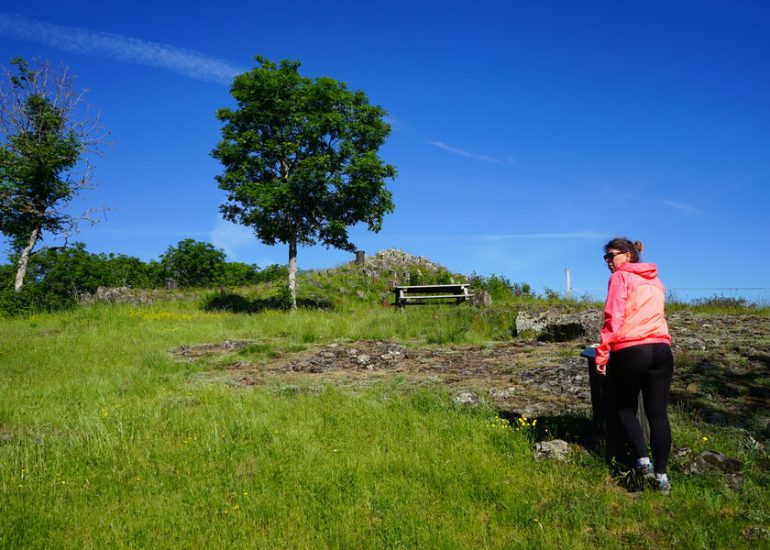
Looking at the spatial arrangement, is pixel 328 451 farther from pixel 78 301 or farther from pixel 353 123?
pixel 78 301

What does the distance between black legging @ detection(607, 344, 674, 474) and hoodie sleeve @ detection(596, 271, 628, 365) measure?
0.52 ft

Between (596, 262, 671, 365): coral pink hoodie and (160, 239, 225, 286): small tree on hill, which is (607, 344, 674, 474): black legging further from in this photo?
(160, 239, 225, 286): small tree on hill

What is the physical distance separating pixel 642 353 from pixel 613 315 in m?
0.42

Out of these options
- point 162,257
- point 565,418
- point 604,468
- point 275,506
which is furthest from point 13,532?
point 162,257

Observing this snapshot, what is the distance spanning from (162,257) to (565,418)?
62687 mm

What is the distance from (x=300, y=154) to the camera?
25266mm

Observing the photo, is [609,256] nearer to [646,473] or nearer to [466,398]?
[646,473]

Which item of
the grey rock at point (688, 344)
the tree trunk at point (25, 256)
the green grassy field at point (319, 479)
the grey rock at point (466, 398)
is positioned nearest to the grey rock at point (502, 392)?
the grey rock at point (466, 398)

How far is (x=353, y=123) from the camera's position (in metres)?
24.9

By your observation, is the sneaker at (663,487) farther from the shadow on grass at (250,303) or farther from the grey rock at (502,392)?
the shadow on grass at (250,303)

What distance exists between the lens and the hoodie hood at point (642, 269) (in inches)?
185

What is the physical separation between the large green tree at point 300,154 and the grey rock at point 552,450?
19467 millimetres

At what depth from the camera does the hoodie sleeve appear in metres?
4.56

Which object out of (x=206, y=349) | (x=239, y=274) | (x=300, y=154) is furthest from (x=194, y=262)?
(x=206, y=349)
